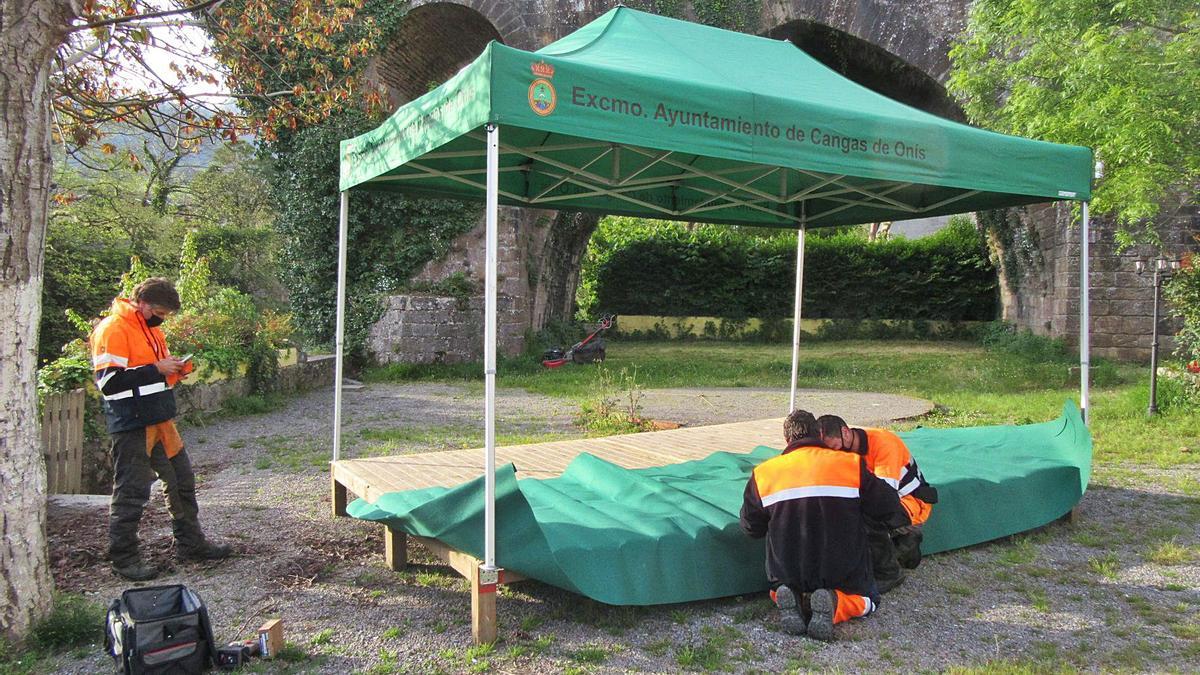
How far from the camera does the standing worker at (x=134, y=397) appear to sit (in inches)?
164

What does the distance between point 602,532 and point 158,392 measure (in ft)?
8.09

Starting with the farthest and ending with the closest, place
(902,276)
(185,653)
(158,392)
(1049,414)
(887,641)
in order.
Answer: (902,276)
(1049,414)
(158,392)
(887,641)
(185,653)

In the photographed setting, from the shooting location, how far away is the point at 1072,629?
12.2 feet

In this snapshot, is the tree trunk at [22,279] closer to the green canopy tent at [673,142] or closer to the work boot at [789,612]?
the green canopy tent at [673,142]

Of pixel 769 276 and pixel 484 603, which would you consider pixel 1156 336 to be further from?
pixel 769 276

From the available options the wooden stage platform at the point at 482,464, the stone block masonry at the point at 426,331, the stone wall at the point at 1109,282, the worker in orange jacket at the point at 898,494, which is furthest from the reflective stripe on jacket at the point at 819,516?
the stone wall at the point at 1109,282

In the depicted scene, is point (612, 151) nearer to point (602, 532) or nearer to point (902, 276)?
point (602, 532)

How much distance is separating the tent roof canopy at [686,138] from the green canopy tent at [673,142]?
0.01 metres

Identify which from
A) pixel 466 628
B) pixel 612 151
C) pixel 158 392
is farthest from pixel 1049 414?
pixel 158 392

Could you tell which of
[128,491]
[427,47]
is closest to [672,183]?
[128,491]

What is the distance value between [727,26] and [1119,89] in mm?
9319

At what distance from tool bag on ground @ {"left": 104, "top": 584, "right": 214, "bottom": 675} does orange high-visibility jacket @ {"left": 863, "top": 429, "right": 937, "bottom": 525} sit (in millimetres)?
3047

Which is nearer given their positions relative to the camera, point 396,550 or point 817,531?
point 817,531

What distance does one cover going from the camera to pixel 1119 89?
7688 millimetres
